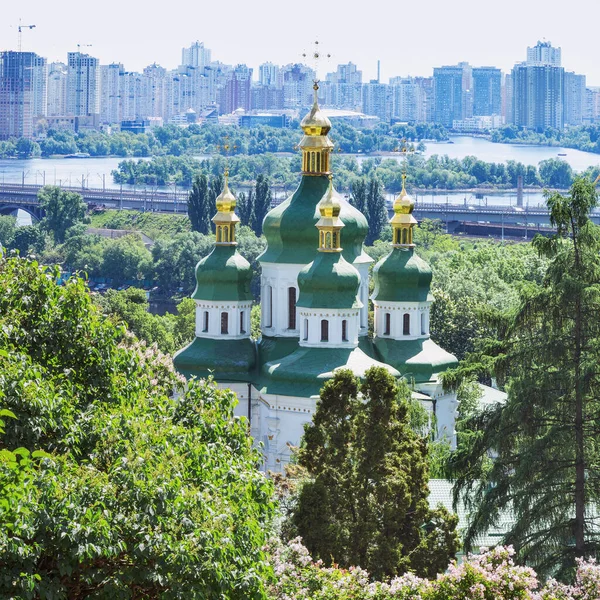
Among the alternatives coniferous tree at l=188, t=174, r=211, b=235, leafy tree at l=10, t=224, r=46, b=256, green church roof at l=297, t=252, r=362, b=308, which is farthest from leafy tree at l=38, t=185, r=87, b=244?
green church roof at l=297, t=252, r=362, b=308

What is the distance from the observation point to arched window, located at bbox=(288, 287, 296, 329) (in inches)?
1082

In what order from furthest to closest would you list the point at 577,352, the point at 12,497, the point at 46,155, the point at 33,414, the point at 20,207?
the point at 46,155
the point at 20,207
the point at 577,352
the point at 33,414
the point at 12,497

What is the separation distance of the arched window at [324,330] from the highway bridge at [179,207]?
Answer: 57.8 metres

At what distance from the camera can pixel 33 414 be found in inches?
506

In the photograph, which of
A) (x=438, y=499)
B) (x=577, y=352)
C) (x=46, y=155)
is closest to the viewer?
(x=577, y=352)

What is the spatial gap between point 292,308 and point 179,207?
68.8m

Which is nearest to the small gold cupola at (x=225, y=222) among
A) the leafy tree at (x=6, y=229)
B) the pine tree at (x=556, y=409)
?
the pine tree at (x=556, y=409)

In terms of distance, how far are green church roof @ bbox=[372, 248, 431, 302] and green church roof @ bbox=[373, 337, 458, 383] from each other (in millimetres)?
643

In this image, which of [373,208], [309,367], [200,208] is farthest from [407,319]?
[200,208]

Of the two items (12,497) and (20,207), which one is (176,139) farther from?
(12,497)

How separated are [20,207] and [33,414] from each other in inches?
3249

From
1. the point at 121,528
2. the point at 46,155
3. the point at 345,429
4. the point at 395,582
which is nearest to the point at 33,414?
the point at 121,528

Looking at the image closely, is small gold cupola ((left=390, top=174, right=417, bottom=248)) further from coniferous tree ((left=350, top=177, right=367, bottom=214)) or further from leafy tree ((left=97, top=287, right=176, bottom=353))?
coniferous tree ((left=350, top=177, right=367, bottom=214))

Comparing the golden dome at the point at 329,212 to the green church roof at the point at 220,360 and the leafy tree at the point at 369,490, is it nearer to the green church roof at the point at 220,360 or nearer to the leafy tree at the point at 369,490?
the green church roof at the point at 220,360
